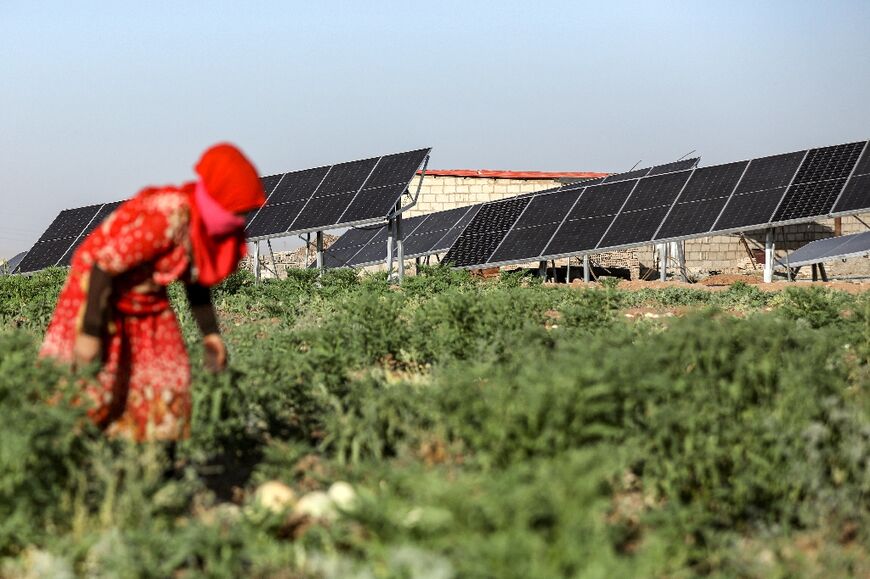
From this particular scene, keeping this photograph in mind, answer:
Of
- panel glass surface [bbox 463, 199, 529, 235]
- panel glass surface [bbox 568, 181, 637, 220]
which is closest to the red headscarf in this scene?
panel glass surface [bbox 568, 181, 637, 220]

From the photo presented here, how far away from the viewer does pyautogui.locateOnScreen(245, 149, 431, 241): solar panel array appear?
1719 cm

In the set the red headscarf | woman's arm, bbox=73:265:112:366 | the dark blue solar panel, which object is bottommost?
woman's arm, bbox=73:265:112:366

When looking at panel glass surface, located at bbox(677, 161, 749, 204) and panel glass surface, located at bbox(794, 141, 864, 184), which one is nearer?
panel glass surface, located at bbox(794, 141, 864, 184)

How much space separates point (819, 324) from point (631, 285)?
7571mm

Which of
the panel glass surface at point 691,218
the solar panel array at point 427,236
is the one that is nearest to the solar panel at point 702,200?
the panel glass surface at point 691,218

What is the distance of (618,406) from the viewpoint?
167 inches

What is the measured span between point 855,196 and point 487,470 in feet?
44.7

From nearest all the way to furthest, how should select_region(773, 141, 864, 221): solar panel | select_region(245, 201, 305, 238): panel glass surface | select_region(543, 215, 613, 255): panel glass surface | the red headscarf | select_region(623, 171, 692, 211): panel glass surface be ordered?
the red headscarf
select_region(773, 141, 864, 221): solar panel
select_region(543, 215, 613, 255): panel glass surface
select_region(245, 201, 305, 238): panel glass surface
select_region(623, 171, 692, 211): panel glass surface

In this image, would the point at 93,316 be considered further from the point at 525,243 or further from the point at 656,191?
the point at 656,191

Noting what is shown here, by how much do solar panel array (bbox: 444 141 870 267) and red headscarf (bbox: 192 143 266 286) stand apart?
1322 centimetres

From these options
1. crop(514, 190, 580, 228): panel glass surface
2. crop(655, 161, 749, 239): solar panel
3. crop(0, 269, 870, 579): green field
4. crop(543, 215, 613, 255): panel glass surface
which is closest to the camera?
crop(0, 269, 870, 579): green field

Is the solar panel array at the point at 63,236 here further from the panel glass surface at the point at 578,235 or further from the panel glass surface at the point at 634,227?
the panel glass surface at the point at 634,227

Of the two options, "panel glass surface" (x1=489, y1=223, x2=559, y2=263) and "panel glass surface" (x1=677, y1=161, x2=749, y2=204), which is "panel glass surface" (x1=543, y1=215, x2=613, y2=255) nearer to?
"panel glass surface" (x1=489, y1=223, x2=559, y2=263)

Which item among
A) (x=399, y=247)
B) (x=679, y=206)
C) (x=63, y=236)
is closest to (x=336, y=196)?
(x=399, y=247)
